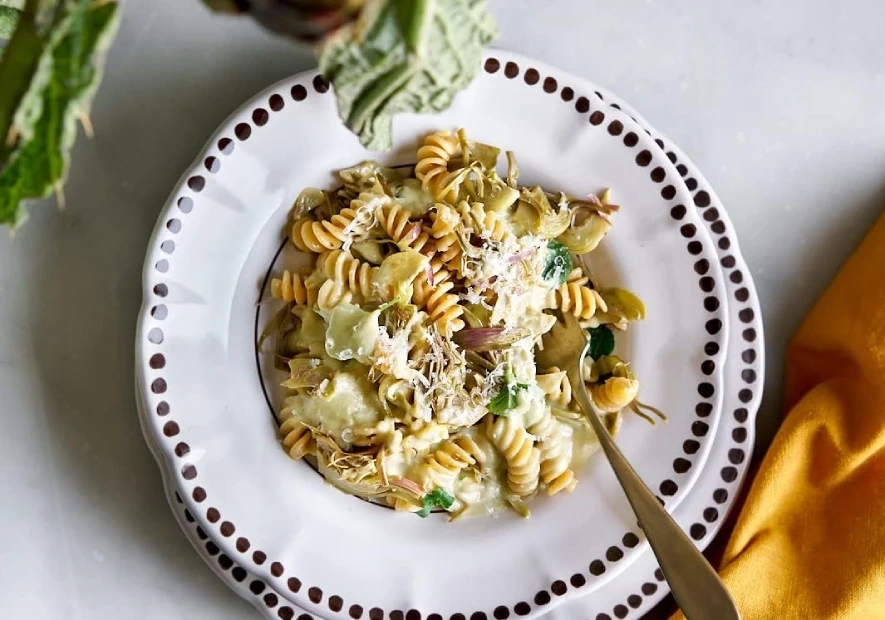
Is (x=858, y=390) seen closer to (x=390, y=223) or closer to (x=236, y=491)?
(x=390, y=223)

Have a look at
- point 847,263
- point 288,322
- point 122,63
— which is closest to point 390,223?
point 288,322

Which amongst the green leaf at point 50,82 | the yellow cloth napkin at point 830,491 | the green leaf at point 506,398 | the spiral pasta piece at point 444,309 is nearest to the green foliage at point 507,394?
the green leaf at point 506,398

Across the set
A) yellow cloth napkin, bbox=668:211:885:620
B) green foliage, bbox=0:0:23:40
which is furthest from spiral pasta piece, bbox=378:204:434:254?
yellow cloth napkin, bbox=668:211:885:620

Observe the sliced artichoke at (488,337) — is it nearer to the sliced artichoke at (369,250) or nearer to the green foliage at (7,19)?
the sliced artichoke at (369,250)

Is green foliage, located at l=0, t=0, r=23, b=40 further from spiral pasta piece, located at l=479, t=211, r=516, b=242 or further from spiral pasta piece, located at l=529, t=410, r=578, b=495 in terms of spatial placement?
spiral pasta piece, located at l=529, t=410, r=578, b=495

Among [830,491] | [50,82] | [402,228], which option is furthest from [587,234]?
[50,82]

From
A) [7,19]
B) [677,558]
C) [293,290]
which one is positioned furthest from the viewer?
[293,290]

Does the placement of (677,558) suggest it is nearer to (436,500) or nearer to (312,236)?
(436,500)
